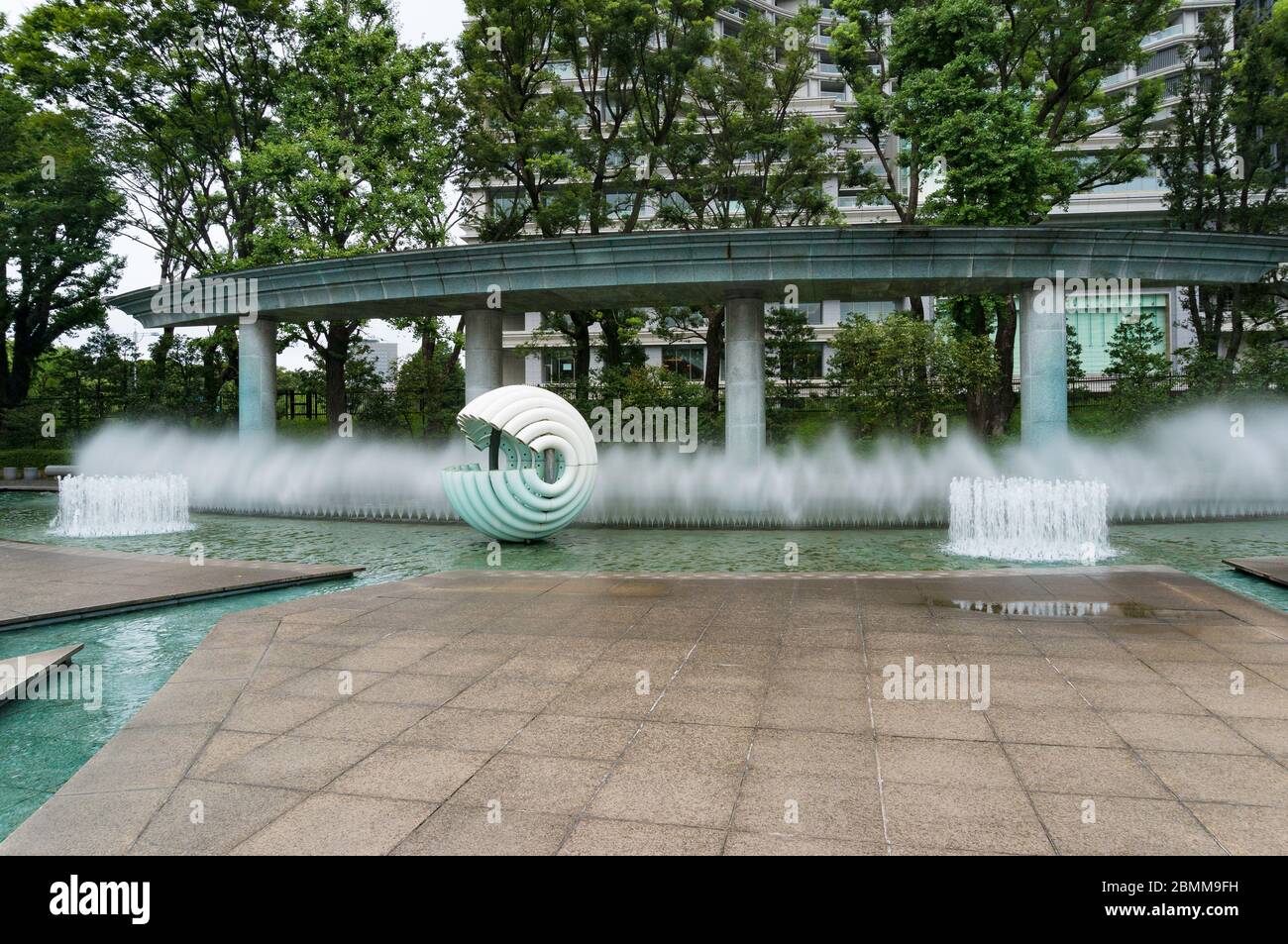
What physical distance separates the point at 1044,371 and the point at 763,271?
611 cm

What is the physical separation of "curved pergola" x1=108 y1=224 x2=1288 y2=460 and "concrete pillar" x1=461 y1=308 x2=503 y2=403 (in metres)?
0.05

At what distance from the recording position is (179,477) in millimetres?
17391

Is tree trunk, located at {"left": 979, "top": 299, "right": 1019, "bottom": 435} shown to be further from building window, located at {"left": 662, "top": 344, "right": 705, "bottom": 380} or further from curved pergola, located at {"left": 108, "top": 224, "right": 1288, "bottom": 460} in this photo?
building window, located at {"left": 662, "top": 344, "right": 705, "bottom": 380}

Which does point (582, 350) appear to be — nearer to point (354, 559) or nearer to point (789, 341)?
point (789, 341)

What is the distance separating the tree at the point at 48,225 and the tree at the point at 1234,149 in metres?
37.0

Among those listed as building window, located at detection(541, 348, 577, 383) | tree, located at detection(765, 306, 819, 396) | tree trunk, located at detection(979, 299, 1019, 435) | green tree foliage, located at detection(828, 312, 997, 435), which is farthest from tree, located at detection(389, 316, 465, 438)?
tree trunk, located at detection(979, 299, 1019, 435)

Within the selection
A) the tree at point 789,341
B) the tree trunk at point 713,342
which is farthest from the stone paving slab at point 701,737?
the tree at point 789,341

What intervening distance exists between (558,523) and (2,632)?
7.76 m

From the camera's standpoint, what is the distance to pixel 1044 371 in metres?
17.8

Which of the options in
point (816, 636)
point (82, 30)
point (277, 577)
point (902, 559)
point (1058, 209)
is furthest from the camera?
point (1058, 209)

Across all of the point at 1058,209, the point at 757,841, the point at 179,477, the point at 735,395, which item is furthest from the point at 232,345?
the point at 1058,209

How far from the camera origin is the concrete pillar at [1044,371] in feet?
58.5

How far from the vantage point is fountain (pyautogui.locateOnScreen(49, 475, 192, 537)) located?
54.4 ft
